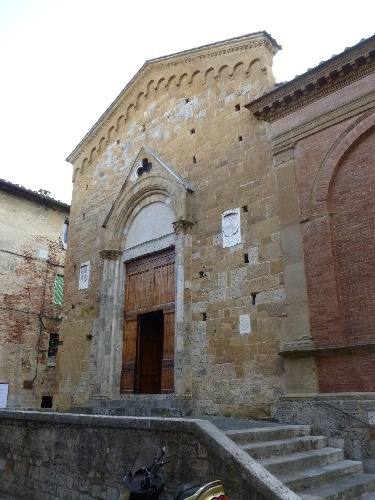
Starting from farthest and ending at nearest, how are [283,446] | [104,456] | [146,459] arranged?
1. [104,456]
2. [283,446]
3. [146,459]

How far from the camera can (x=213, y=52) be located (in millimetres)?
11227

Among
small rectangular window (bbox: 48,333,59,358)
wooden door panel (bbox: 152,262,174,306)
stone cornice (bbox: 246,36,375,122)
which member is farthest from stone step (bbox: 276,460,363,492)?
small rectangular window (bbox: 48,333,59,358)

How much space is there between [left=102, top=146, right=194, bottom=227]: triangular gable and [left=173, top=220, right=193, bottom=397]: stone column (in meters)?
1.76

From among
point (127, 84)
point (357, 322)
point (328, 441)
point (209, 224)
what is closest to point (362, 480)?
point (328, 441)

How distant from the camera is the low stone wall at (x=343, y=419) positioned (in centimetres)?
647

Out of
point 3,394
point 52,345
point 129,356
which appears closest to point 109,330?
point 129,356

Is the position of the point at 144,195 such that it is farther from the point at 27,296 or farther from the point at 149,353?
the point at 27,296

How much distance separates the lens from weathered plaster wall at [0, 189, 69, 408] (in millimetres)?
17906

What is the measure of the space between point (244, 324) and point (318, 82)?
4.89m

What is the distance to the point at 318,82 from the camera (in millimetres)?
8617

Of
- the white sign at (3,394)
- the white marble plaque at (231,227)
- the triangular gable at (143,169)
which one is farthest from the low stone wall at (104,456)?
the white sign at (3,394)

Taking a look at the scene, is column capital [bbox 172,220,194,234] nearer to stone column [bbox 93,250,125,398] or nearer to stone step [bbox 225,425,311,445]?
stone column [bbox 93,250,125,398]

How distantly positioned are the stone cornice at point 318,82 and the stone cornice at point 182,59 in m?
1.70

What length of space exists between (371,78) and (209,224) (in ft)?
14.1
